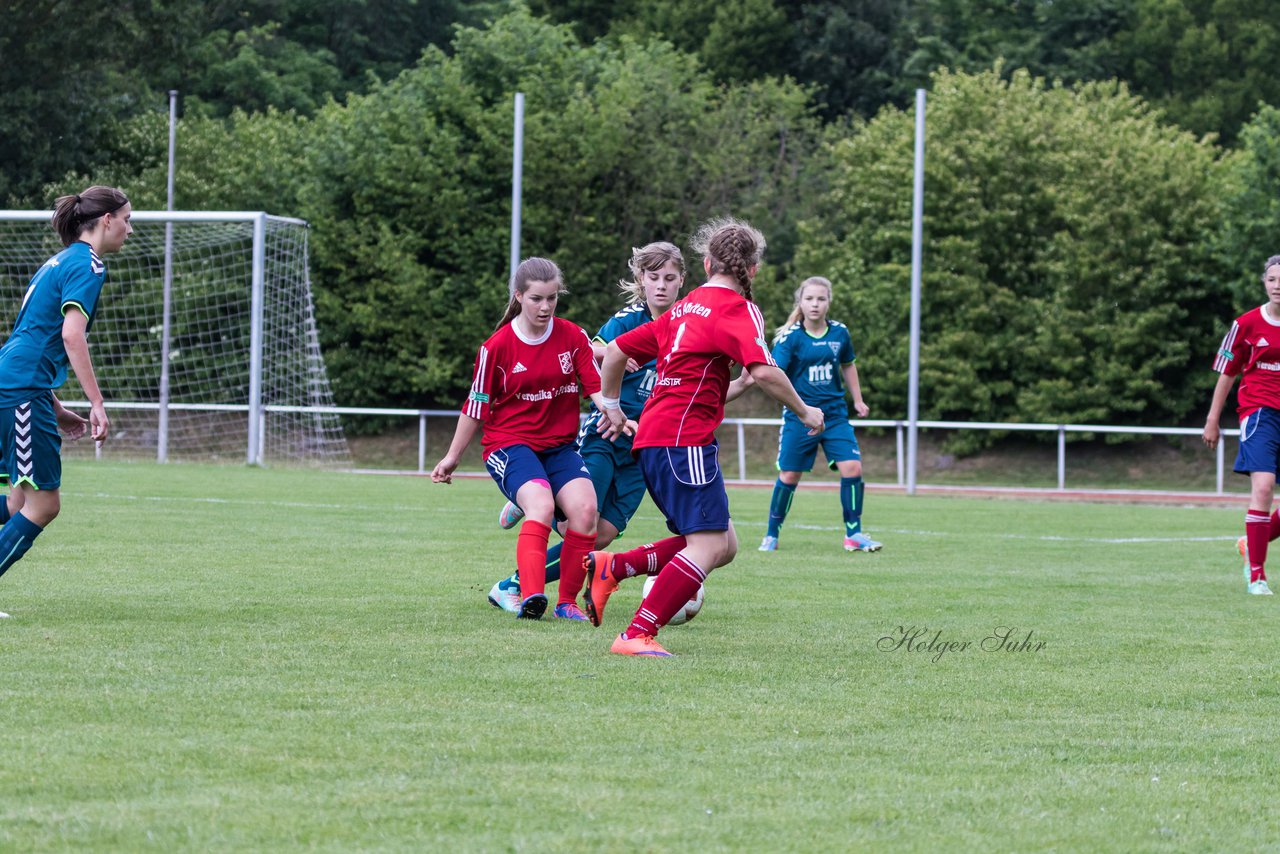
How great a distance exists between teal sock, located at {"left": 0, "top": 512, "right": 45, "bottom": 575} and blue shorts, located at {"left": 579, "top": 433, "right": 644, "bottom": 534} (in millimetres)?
2646

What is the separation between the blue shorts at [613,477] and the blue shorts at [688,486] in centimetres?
179

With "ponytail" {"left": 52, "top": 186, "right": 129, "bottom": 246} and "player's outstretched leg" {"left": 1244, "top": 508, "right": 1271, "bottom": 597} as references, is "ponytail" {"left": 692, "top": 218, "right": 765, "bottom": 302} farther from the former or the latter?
"player's outstretched leg" {"left": 1244, "top": 508, "right": 1271, "bottom": 597}

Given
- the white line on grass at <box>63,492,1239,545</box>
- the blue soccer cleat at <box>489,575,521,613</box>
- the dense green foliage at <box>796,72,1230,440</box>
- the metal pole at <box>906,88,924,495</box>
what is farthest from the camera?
the dense green foliage at <box>796,72,1230,440</box>

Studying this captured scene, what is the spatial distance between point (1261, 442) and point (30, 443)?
691 cm

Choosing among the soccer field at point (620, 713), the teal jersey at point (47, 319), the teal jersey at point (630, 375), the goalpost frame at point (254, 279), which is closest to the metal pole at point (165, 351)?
the goalpost frame at point (254, 279)

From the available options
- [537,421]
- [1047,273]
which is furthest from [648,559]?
[1047,273]

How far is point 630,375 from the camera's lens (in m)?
8.99

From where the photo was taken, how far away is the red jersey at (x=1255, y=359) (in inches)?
397

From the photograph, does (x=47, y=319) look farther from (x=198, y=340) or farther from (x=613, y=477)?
(x=198, y=340)

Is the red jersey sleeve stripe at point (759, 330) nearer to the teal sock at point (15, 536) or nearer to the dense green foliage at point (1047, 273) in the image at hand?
the teal sock at point (15, 536)

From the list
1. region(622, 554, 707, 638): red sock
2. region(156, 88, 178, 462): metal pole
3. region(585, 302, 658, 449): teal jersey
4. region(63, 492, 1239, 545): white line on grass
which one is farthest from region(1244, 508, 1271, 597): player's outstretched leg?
region(156, 88, 178, 462): metal pole

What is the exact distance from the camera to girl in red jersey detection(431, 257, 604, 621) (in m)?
7.66

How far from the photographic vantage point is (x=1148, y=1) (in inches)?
1861

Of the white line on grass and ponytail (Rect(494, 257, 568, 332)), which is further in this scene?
the white line on grass
